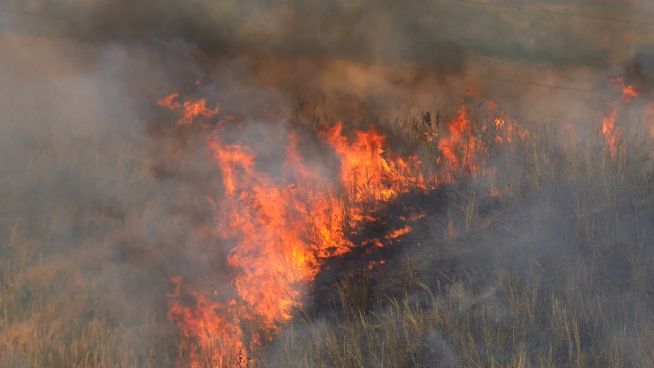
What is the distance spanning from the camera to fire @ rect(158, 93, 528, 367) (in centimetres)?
509

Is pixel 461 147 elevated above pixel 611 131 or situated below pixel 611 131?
below

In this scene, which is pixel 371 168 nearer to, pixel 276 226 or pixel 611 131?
pixel 276 226

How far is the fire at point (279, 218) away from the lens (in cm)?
509

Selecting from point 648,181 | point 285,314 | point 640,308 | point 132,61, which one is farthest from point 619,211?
point 132,61

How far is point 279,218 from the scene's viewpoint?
634cm

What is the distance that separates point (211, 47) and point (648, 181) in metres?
4.89

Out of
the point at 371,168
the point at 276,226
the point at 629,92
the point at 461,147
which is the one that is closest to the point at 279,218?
the point at 276,226

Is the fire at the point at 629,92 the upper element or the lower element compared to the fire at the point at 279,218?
upper

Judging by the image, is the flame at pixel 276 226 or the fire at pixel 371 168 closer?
the flame at pixel 276 226

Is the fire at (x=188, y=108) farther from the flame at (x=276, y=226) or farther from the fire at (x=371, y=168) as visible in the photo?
the fire at (x=371, y=168)

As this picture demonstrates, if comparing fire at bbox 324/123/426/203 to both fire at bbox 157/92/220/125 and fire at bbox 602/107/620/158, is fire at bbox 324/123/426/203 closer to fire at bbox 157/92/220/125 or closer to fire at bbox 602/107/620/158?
fire at bbox 157/92/220/125

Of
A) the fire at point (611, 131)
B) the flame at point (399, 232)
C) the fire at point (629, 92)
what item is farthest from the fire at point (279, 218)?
the fire at point (629, 92)

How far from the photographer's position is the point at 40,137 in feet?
22.9

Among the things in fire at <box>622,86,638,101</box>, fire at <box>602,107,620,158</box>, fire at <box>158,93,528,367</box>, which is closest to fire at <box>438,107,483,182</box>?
fire at <box>158,93,528,367</box>
